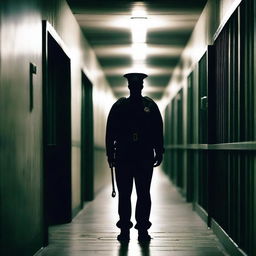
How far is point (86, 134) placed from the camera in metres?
10.5

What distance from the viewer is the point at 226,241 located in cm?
535

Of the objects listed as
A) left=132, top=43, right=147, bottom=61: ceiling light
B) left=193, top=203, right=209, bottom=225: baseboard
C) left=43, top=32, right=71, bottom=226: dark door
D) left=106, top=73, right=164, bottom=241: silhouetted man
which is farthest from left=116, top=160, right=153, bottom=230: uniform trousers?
left=132, top=43, right=147, bottom=61: ceiling light

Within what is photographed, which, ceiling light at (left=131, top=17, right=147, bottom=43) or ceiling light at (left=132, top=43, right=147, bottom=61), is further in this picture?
ceiling light at (left=132, top=43, right=147, bottom=61)

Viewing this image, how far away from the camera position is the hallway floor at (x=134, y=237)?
17.2 ft

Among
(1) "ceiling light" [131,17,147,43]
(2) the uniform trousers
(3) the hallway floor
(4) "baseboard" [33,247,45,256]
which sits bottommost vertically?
(3) the hallway floor

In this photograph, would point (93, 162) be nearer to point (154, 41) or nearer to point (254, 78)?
point (154, 41)

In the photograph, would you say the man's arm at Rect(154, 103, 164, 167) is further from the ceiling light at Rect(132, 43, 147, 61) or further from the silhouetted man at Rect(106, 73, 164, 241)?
the ceiling light at Rect(132, 43, 147, 61)

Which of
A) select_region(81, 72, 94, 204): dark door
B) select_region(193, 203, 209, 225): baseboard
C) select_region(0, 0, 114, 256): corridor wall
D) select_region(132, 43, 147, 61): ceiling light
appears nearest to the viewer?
select_region(0, 0, 114, 256): corridor wall

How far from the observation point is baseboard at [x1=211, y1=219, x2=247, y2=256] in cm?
473

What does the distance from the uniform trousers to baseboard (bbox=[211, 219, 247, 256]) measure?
2.48ft

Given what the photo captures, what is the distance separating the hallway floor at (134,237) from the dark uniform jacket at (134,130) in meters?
0.89

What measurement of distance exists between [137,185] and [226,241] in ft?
3.49

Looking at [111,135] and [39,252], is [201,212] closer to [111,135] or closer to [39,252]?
[111,135]

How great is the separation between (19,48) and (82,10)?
3394mm
